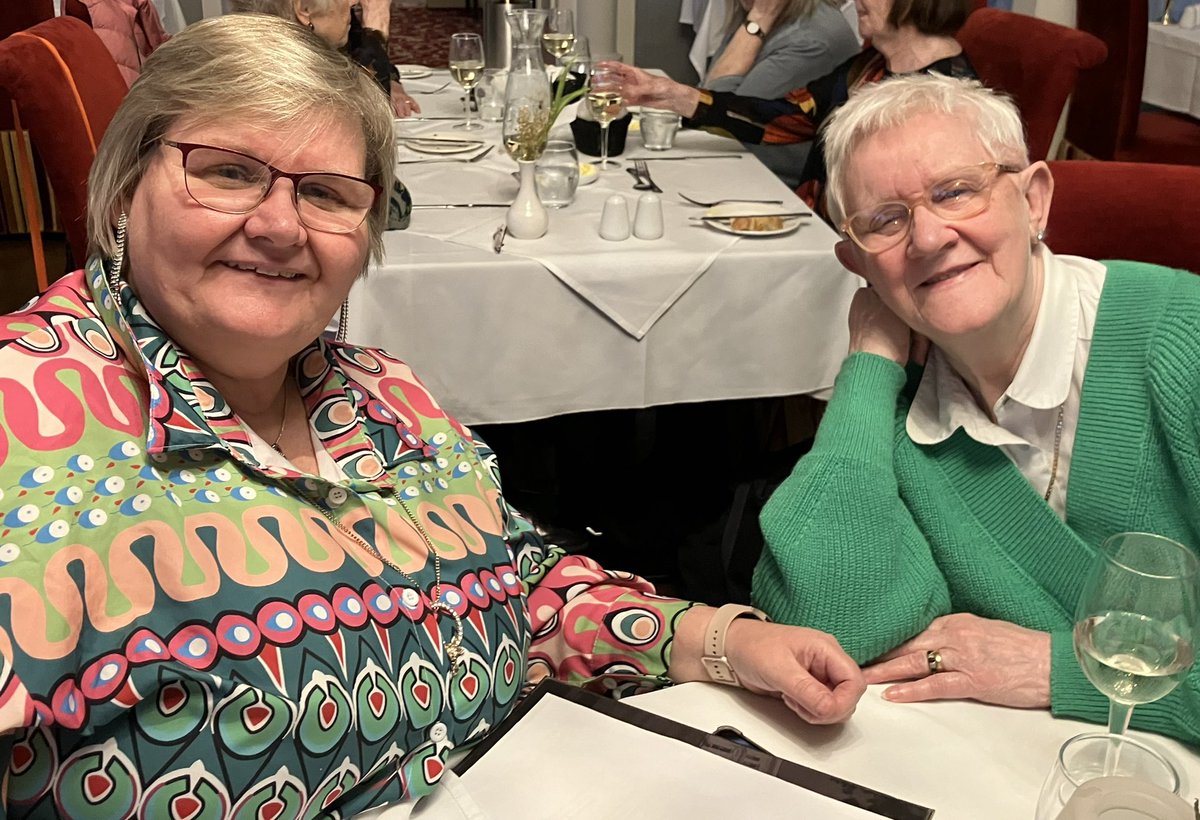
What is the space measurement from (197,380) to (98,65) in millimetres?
1791

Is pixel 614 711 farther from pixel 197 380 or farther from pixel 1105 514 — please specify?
pixel 1105 514

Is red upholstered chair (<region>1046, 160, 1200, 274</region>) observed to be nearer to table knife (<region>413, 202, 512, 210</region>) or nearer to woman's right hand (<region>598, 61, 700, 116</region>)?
table knife (<region>413, 202, 512, 210</region>)

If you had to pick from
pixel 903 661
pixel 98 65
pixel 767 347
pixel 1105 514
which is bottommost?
pixel 767 347

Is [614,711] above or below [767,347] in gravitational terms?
above

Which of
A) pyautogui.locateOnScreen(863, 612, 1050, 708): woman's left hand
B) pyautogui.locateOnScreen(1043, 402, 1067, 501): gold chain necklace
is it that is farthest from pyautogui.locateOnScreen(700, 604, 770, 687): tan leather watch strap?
pyautogui.locateOnScreen(1043, 402, 1067, 501): gold chain necklace

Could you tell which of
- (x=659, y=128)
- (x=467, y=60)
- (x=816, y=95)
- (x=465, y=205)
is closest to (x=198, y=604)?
(x=465, y=205)

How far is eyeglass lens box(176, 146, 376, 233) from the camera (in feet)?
3.38

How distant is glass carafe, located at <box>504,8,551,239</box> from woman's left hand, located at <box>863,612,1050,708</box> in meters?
1.27

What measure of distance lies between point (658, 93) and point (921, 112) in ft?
6.07

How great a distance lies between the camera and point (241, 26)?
1072mm

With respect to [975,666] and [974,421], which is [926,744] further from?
[974,421]

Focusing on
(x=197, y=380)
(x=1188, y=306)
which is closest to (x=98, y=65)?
(x=197, y=380)

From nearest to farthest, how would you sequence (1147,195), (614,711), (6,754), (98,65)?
(6,754) → (614,711) → (1147,195) → (98,65)

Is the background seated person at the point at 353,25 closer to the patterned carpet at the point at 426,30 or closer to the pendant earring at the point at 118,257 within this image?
the pendant earring at the point at 118,257
